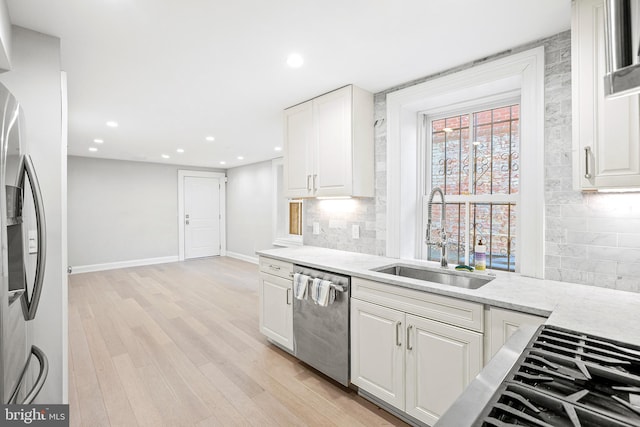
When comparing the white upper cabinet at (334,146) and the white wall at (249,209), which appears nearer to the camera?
the white upper cabinet at (334,146)

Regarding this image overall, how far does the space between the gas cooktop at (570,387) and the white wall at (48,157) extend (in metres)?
2.27

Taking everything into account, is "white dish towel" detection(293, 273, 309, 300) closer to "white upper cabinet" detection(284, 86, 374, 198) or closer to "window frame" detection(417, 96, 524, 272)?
"white upper cabinet" detection(284, 86, 374, 198)

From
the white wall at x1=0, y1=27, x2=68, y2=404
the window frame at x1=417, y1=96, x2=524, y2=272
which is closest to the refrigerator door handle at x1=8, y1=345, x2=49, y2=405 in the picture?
the white wall at x1=0, y1=27, x2=68, y2=404

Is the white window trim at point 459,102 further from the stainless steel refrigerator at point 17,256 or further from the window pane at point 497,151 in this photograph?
the stainless steel refrigerator at point 17,256

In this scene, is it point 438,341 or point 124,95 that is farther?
point 124,95

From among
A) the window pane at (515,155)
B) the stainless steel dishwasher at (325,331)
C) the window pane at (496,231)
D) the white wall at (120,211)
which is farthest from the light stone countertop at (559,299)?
the white wall at (120,211)

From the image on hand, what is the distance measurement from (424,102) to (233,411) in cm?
272

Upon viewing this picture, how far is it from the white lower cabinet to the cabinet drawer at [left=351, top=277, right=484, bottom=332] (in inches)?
1.3

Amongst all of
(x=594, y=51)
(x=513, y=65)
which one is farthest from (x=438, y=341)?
(x=513, y=65)

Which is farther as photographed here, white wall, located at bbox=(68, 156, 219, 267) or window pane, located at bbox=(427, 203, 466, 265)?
white wall, located at bbox=(68, 156, 219, 267)

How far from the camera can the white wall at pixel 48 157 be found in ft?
5.88

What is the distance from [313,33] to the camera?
6.28ft

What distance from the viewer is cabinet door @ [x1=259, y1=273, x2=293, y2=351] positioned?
2.72 meters

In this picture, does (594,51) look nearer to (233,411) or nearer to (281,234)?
(233,411)
